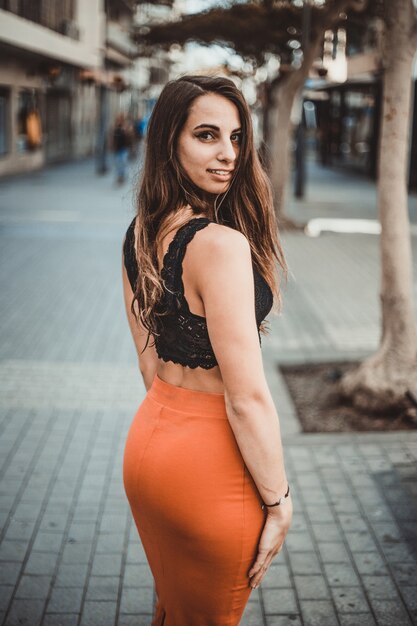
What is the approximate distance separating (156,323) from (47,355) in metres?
5.09

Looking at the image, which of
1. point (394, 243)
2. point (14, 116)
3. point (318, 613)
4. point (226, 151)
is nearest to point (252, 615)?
point (318, 613)

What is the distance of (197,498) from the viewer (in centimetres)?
187

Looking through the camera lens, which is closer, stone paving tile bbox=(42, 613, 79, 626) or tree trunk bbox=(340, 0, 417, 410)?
stone paving tile bbox=(42, 613, 79, 626)

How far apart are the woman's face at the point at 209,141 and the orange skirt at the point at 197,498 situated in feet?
1.89

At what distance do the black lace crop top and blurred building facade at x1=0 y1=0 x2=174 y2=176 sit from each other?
18.2m

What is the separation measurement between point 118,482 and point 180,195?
2.82m

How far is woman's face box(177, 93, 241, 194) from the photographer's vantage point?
1.94 meters

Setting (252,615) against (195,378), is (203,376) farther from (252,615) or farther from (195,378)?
(252,615)

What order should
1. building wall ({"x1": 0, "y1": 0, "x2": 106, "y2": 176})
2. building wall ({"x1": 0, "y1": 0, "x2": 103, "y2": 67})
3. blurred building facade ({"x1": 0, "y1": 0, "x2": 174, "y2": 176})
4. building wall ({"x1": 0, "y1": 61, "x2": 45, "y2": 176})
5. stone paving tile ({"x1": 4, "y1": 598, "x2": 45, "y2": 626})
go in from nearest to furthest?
stone paving tile ({"x1": 4, "y1": 598, "x2": 45, "y2": 626})
building wall ({"x1": 0, "y1": 0, "x2": 103, "y2": 67})
building wall ({"x1": 0, "y1": 0, "x2": 106, "y2": 176})
blurred building facade ({"x1": 0, "y1": 0, "x2": 174, "y2": 176})
building wall ({"x1": 0, "y1": 61, "x2": 45, "y2": 176})

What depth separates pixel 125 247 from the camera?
7.17 feet

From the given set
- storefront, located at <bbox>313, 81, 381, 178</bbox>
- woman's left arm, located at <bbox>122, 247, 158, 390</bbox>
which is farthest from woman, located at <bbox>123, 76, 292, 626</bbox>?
storefront, located at <bbox>313, 81, 381, 178</bbox>

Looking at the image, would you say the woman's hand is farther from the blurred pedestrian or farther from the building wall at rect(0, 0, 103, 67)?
the blurred pedestrian

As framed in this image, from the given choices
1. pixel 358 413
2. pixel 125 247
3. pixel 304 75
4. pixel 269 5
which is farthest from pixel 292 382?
pixel 269 5

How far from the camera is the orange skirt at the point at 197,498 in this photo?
1870 mm
